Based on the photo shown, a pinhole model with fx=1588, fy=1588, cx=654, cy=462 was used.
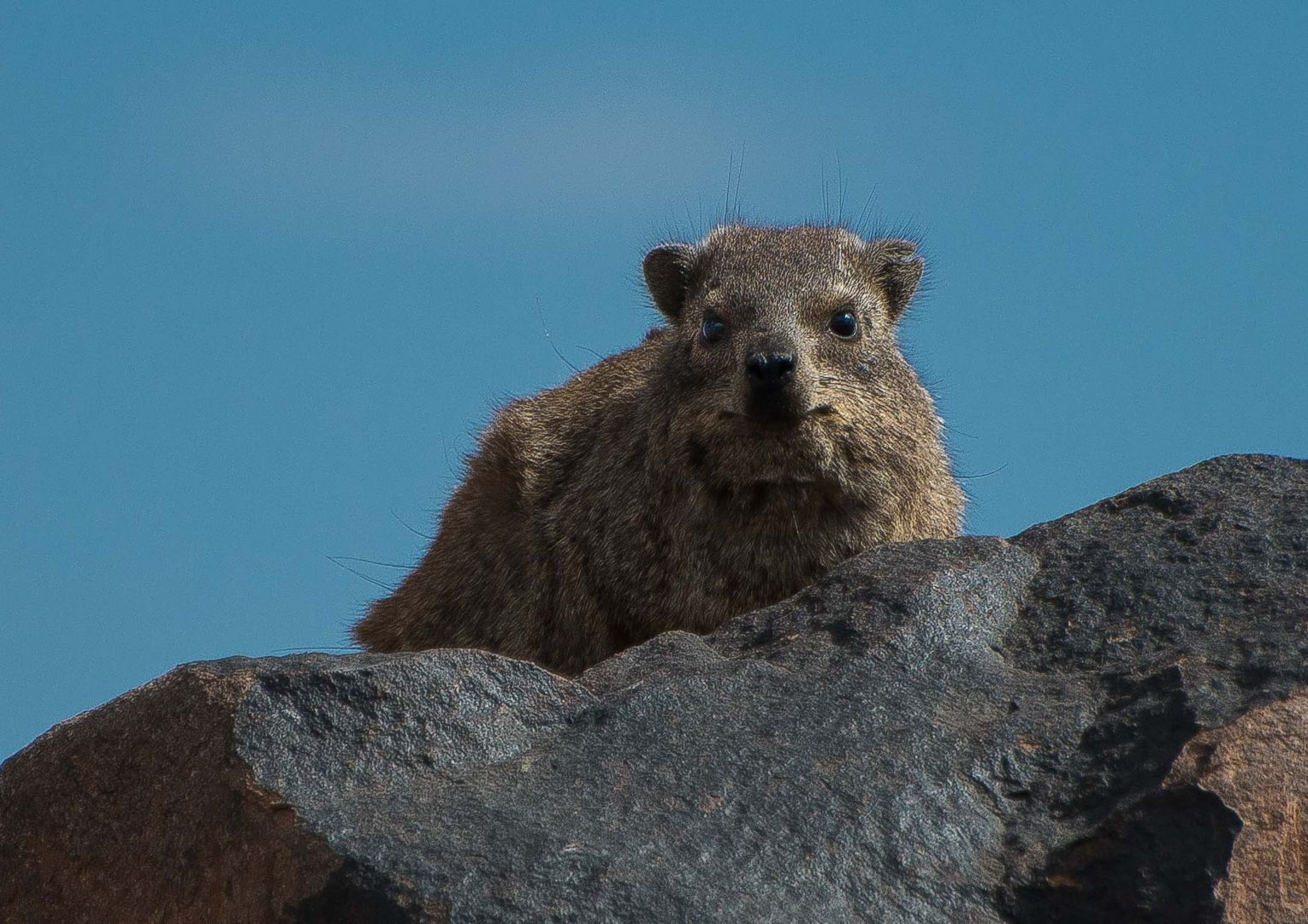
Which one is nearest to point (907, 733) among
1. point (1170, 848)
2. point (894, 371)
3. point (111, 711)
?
point (1170, 848)

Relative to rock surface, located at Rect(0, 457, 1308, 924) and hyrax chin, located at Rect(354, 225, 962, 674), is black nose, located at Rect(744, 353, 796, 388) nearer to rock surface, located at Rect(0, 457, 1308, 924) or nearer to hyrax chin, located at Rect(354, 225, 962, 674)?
hyrax chin, located at Rect(354, 225, 962, 674)

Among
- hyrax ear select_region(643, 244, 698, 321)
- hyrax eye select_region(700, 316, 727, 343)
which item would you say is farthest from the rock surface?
hyrax ear select_region(643, 244, 698, 321)

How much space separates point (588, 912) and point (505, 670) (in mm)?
1093

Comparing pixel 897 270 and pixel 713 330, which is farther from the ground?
pixel 897 270

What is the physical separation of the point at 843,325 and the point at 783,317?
0.43 metres

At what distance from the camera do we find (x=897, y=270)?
29.5 ft

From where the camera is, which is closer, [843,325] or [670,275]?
[843,325]

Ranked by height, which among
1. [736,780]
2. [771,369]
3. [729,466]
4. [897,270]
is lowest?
[736,780]

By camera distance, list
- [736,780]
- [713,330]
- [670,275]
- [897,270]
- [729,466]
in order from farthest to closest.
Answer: [670,275] < [897,270] < [713,330] < [729,466] < [736,780]

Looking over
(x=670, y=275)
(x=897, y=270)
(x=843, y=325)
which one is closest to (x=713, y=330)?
(x=843, y=325)

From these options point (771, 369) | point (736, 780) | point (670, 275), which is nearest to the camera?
point (736, 780)

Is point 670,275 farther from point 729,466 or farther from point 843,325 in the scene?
point 729,466

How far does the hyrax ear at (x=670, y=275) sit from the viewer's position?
899cm

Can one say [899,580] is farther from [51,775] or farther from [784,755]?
[51,775]
